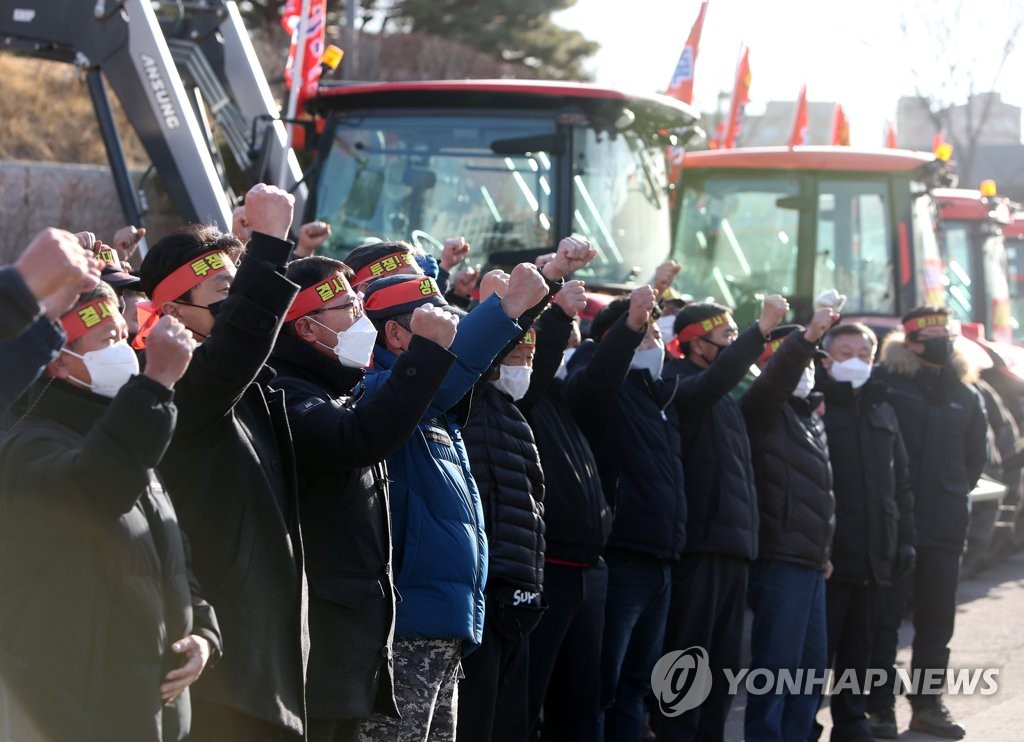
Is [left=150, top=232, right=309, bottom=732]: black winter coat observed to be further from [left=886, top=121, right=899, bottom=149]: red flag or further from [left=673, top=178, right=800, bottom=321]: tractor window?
[left=886, top=121, right=899, bottom=149]: red flag

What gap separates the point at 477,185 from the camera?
883cm

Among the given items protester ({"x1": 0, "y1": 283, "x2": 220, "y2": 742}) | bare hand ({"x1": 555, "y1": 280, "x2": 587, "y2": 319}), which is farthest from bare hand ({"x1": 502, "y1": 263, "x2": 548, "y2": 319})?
protester ({"x1": 0, "y1": 283, "x2": 220, "y2": 742})

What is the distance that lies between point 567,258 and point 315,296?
1029 millimetres

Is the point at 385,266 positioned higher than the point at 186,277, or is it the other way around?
the point at 186,277

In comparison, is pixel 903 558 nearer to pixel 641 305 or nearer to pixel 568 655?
pixel 568 655

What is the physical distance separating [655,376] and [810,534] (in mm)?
1044

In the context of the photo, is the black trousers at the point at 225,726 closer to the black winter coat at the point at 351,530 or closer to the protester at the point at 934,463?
the black winter coat at the point at 351,530

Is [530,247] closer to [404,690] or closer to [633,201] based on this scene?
[633,201]

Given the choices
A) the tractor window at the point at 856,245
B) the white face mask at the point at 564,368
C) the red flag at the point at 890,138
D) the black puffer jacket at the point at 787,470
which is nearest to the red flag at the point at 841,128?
the red flag at the point at 890,138

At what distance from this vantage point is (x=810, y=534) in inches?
256

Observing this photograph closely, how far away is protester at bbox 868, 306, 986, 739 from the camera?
24.8 ft

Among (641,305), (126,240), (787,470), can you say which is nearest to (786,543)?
(787,470)

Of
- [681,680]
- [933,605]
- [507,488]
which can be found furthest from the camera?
[933,605]

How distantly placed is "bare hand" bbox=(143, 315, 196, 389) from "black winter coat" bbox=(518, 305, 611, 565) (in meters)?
2.46
